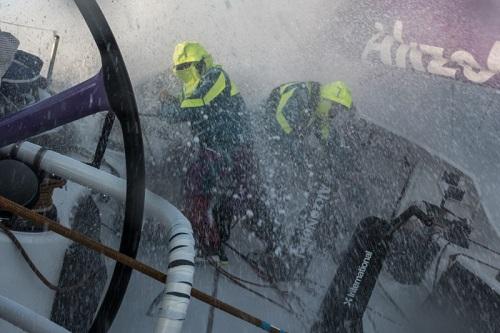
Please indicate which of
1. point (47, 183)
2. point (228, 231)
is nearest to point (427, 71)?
point (228, 231)

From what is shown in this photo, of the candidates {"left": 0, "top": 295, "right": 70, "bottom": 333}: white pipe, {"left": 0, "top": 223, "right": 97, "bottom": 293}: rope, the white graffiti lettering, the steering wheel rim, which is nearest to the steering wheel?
the steering wheel rim

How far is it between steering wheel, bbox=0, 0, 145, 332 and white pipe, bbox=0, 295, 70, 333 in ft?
0.34

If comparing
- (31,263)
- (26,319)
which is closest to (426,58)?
(31,263)

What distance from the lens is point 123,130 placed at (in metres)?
1.02

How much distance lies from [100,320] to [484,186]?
3830 millimetres

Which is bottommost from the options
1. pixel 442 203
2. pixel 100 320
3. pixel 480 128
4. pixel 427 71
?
pixel 100 320

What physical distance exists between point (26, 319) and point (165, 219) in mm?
424

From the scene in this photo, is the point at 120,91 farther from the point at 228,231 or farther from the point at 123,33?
the point at 123,33

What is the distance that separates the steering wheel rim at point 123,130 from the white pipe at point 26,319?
106 mm

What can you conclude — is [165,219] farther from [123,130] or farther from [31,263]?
[31,263]

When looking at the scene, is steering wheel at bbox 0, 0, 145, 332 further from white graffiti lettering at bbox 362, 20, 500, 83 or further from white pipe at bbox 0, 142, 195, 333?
white graffiti lettering at bbox 362, 20, 500, 83

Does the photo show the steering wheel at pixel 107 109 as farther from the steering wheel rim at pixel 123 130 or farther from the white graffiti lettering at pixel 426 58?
the white graffiti lettering at pixel 426 58

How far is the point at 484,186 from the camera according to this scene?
4199 millimetres

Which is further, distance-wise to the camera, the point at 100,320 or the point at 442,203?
the point at 442,203
